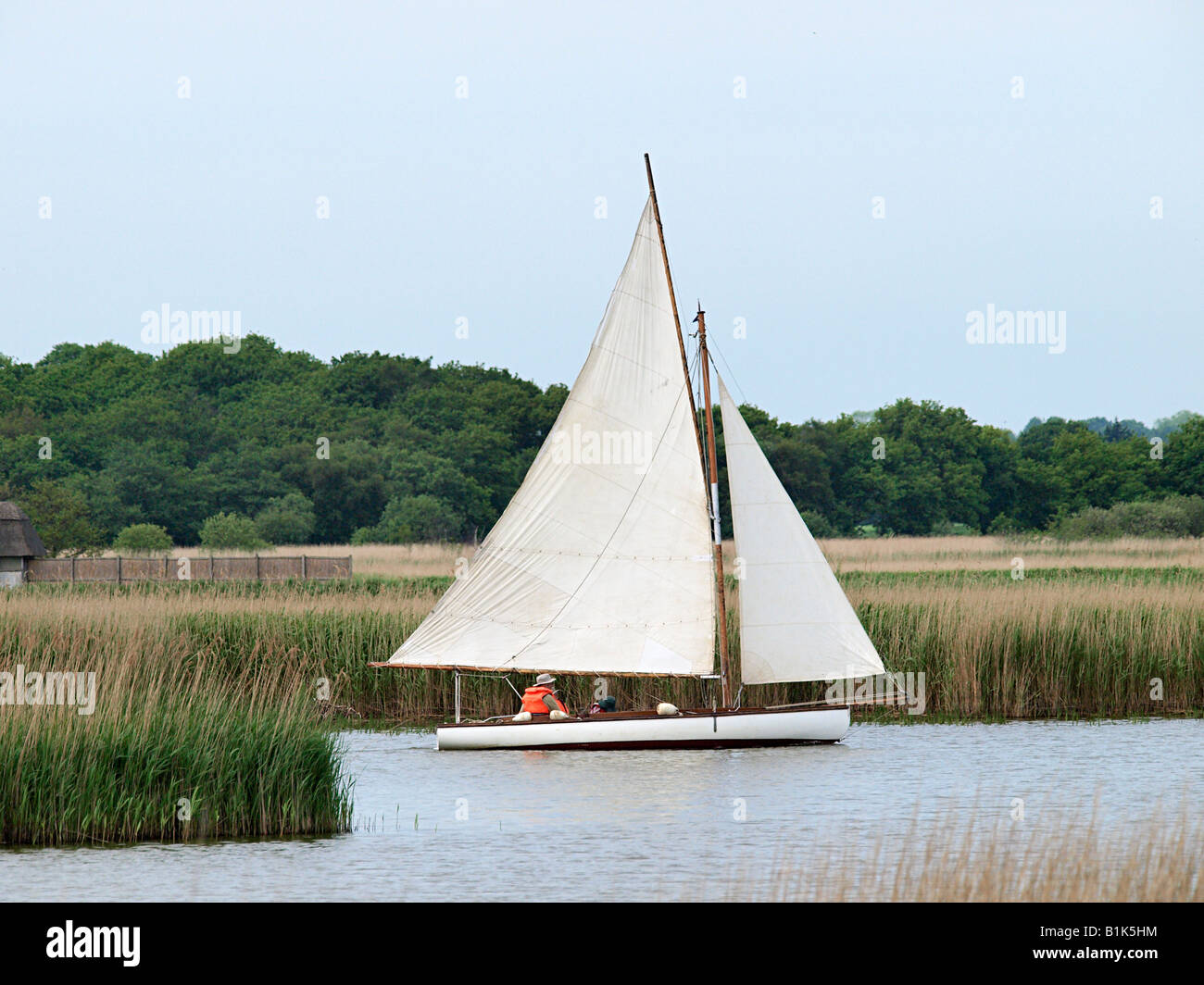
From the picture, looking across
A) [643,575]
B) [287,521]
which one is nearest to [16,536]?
[287,521]

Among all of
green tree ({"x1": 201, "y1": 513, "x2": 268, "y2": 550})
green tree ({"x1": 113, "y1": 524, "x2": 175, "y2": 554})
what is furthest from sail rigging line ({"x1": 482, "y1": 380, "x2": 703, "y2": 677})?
green tree ({"x1": 113, "y1": 524, "x2": 175, "y2": 554})

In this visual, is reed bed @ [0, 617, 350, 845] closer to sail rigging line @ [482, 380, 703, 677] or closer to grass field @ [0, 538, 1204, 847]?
grass field @ [0, 538, 1204, 847]

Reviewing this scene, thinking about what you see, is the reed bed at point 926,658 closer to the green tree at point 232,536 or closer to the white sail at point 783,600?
the white sail at point 783,600

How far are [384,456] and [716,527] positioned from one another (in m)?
68.9

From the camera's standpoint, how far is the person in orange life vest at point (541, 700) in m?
22.6

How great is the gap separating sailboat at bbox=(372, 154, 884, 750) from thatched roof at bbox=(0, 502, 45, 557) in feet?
117

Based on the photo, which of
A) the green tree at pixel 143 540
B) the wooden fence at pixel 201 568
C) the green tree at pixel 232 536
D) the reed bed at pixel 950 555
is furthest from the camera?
the green tree at pixel 232 536

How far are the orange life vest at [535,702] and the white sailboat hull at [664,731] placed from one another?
0.20m

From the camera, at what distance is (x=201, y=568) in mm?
51938

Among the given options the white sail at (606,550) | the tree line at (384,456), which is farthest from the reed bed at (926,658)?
the tree line at (384,456)

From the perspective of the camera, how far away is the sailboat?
22.0 meters

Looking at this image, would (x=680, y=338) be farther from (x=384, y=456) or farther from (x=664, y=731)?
(x=384, y=456)
